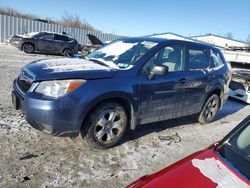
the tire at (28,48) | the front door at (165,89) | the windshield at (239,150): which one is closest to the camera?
the windshield at (239,150)

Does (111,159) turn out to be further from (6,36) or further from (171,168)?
(6,36)

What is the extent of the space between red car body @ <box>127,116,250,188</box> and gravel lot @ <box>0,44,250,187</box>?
1.35 m

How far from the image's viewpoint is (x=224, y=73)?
20.8 feet

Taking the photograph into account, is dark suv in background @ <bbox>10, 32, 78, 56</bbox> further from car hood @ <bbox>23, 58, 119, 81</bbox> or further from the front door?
car hood @ <bbox>23, 58, 119, 81</bbox>

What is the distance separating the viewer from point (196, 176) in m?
2.16

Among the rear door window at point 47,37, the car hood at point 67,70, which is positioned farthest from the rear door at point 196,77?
the rear door window at point 47,37

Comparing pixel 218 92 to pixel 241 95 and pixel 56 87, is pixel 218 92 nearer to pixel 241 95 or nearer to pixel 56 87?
pixel 241 95

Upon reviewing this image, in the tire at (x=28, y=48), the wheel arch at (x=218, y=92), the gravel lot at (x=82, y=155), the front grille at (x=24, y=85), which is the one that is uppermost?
the front grille at (x=24, y=85)

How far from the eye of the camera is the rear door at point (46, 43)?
746 inches

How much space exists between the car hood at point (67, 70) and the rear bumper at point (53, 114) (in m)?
0.30

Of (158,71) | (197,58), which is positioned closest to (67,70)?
(158,71)

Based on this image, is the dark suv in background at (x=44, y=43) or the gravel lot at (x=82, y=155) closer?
the gravel lot at (x=82, y=155)

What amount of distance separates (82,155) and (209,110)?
11.1ft

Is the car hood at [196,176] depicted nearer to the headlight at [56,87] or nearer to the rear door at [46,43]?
the headlight at [56,87]
